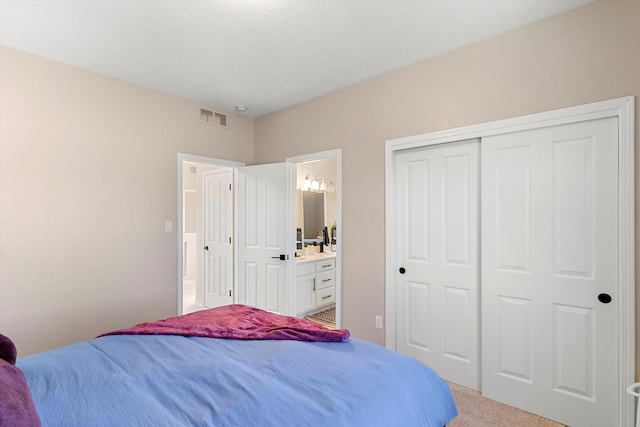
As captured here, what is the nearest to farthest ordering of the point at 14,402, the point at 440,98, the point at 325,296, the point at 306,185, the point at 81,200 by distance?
the point at 14,402 → the point at 440,98 → the point at 81,200 → the point at 325,296 → the point at 306,185

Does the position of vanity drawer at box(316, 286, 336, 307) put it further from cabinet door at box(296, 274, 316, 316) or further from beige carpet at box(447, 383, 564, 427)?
beige carpet at box(447, 383, 564, 427)

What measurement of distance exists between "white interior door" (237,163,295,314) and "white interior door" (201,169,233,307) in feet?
1.06

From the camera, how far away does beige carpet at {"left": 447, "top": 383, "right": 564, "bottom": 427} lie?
212cm

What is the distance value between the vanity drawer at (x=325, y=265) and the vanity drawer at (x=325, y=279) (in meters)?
0.06

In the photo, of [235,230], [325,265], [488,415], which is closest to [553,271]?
[488,415]

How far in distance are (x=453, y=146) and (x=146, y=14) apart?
240 centimetres

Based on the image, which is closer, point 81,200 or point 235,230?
point 81,200

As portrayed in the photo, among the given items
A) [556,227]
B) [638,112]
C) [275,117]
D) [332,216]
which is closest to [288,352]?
[556,227]

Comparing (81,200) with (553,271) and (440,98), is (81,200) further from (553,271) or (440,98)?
(553,271)

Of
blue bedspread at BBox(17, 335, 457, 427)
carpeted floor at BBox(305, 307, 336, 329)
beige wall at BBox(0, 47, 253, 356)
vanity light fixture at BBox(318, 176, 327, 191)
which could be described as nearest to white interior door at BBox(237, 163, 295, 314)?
carpeted floor at BBox(305, 307, 336, 329)

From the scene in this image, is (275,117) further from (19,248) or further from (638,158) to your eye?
(638,158)

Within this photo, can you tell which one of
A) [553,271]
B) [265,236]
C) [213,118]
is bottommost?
[553,271]

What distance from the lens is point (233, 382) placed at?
1.35 m

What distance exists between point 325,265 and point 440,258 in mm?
2179
